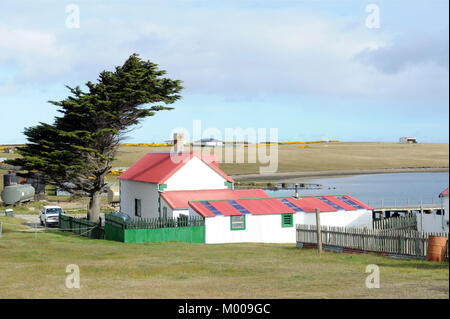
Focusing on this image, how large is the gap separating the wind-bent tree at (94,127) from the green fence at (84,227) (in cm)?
258

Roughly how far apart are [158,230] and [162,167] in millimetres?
11531

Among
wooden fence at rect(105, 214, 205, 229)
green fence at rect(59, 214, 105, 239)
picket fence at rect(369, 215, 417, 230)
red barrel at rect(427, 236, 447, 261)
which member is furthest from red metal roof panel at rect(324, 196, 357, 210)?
red barrel at rect(427, 236, 447, 261)

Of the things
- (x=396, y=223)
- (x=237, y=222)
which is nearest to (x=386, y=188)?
(x=396, y=223)

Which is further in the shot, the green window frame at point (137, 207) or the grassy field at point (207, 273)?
the green window frame at point (137, 207)

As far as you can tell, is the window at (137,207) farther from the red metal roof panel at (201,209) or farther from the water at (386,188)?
the water at (386,188)

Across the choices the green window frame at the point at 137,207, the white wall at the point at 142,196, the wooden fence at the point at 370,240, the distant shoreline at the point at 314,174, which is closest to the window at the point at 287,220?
the wooden fence at the point at 370,240

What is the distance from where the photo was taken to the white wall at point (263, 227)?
1636 inches

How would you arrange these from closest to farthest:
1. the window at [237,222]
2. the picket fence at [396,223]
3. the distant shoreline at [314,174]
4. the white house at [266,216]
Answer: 1. the white house at [266,216]
2. the window at [237,222]
3. the picket fence at [396,223]
4. the distant shoreline at [314,174]

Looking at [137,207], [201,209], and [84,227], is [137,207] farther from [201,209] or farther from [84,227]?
[201,209]

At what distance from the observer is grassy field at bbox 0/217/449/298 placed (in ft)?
61.3

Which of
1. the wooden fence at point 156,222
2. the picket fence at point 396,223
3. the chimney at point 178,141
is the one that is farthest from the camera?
the chimney at point 178,141

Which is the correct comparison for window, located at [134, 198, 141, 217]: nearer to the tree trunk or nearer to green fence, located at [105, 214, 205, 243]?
the tree trunk

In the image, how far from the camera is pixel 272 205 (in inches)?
1766

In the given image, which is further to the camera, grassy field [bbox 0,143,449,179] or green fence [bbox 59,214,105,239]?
grassy field [bbox 0,143,449,179]
